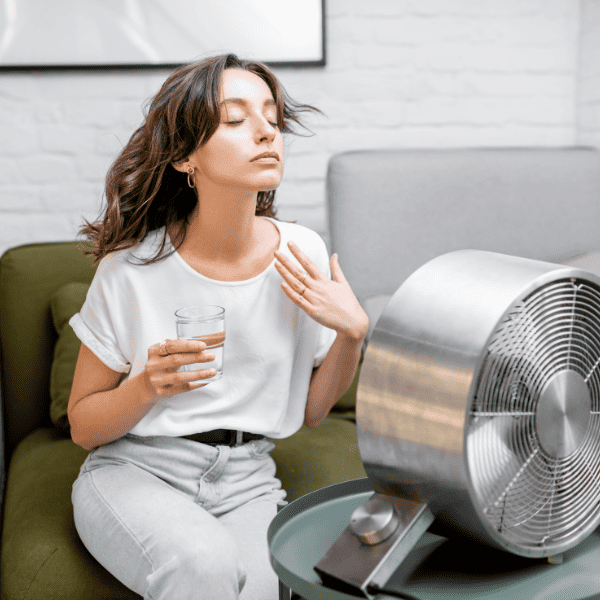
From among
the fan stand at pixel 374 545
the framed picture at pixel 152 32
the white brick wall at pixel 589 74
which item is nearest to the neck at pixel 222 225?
the fan stand at pixel 374 545

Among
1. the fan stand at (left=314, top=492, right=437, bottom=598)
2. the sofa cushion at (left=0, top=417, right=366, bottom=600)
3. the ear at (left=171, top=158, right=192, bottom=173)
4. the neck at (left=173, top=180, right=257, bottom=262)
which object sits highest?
the ear at (left=171, top=158, right=192, bottom=173)

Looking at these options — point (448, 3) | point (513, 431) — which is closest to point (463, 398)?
point (513, 431)

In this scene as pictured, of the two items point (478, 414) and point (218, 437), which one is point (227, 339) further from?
point (478, 414)

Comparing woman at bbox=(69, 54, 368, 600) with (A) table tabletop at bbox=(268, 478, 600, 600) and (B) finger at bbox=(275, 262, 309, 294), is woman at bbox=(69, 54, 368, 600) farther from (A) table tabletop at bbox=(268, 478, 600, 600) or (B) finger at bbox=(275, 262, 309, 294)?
(A) table tabletop at bbox=(268, 478, 600, 600)

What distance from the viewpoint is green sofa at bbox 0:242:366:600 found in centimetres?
107

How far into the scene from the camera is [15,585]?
106 centimetres

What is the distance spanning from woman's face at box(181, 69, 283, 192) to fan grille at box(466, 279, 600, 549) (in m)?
0.48

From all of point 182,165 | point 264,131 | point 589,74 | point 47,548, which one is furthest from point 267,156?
point 589,74

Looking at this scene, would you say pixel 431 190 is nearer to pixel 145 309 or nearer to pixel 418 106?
pixel 418 106

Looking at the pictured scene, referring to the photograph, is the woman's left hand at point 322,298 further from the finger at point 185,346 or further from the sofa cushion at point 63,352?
the sofa cushion at point 63,352

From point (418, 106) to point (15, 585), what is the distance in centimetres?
161

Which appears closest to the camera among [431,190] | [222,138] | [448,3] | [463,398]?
[463,398]

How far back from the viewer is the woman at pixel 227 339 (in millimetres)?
1021

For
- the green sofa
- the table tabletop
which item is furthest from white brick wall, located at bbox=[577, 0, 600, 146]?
the table tabletop
